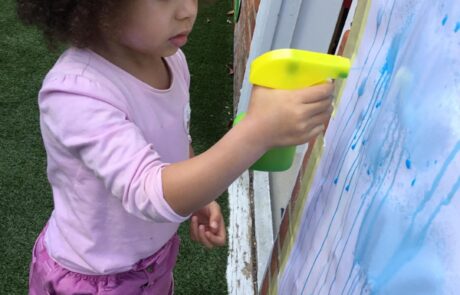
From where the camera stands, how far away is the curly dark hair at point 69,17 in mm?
841

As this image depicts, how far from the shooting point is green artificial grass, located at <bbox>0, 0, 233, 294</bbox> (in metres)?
1.89

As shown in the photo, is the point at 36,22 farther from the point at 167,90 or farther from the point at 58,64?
the point at 167,90

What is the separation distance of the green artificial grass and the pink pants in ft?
1.97

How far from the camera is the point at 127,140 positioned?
0.78 m

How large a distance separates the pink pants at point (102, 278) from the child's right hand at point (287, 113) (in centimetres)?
51

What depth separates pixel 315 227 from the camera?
0.83 metres

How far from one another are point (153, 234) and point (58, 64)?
379mm

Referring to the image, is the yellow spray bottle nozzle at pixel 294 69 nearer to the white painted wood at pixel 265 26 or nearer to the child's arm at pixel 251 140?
the child's arm at pixel 251 140

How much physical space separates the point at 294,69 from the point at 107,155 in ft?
0.96

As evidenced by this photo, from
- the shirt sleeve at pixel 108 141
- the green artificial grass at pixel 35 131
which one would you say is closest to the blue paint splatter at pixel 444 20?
the shirt sleeve at pixel 108 141

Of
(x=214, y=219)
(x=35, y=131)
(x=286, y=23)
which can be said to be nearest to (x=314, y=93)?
(x=214, y=219)

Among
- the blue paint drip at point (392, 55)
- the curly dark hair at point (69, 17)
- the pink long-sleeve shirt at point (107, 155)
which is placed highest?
the blue paint drip at point (392, 55)

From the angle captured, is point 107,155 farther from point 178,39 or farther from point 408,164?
point 408,164

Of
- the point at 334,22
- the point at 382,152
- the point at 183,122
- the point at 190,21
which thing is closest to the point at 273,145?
the point at 382,152
